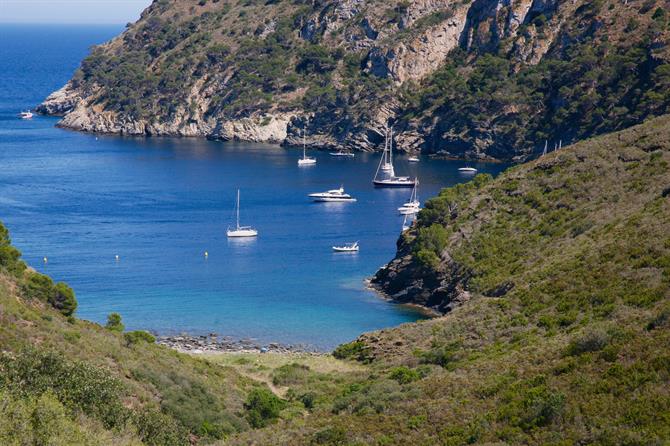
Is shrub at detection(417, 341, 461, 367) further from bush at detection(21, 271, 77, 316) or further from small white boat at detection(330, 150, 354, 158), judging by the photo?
small white boat at detection(330, 150, 354, 158)

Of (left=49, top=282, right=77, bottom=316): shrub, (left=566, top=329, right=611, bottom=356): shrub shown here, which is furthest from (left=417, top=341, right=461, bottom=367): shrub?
(left=49, top=282, right=77, bottom=316): shrub

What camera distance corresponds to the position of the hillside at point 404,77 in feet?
469

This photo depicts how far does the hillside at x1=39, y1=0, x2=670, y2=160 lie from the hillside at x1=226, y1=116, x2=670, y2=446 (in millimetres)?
59122

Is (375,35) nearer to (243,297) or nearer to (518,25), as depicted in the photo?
(518,25)

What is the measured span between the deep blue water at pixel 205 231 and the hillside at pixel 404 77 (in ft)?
28.0

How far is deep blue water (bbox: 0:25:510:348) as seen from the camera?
3000 inches

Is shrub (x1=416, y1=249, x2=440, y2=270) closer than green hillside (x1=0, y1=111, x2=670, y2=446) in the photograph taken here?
No

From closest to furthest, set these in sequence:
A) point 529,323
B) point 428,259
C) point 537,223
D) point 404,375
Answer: point 404,375 → point 529,323 → point 537,223 → point 428,259

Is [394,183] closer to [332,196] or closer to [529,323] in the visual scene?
[332,196]

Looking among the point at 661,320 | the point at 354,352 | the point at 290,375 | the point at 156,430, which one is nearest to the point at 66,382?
the point at 156,430

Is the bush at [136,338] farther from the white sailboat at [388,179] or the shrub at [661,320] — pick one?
the white sailboat at [388,179]

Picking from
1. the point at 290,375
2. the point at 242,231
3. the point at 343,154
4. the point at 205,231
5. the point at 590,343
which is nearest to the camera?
the point at 590,343

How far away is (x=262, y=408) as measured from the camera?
45.5m

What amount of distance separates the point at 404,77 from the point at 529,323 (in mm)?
120983
